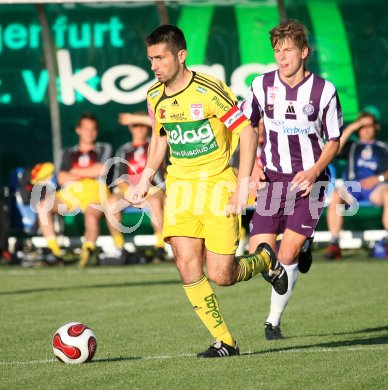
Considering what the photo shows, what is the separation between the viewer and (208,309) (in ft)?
24.6

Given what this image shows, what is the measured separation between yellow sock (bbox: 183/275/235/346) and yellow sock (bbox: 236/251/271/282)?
0.84ft

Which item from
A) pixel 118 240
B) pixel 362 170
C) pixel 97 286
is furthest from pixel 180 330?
pixel 362 170

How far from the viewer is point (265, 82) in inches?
344

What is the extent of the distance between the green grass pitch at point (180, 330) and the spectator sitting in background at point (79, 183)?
906 mm

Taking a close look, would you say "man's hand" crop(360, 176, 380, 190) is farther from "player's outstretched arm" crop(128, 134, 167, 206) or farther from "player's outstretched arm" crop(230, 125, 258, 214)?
"player's outstretched arm" crop(230, 125, 258, 214)

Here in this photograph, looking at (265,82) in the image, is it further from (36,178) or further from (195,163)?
(36,178)

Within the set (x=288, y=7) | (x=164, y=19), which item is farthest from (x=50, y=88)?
(x=288, y=7)

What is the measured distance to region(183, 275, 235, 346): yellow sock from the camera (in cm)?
749

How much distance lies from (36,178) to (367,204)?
467 centimetres

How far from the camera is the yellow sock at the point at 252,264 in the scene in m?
7.66

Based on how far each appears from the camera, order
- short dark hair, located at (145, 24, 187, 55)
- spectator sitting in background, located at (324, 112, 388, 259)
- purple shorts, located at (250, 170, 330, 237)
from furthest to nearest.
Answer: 1. spectator sitting in background, located at (324, 112, 388, 259)
2. purple shorts, located at (250, 170, 330, 237)
3. short dark hair, located at (145, 24, 187, 55)

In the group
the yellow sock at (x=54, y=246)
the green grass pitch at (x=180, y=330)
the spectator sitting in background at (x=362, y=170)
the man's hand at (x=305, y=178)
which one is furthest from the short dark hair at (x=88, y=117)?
the man's hand at (x=305, y=178)

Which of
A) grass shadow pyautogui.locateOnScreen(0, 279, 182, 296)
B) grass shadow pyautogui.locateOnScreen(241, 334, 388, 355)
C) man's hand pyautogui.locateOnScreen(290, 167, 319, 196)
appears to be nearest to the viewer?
grass shadow pyautogui.locateOnScreen(241, 334, 388, 355)

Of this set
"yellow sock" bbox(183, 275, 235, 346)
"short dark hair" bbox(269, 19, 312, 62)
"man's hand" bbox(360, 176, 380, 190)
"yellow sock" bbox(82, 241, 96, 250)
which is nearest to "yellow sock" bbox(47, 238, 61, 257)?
"yellow sock" bbox(82, 241, 96, 250)
